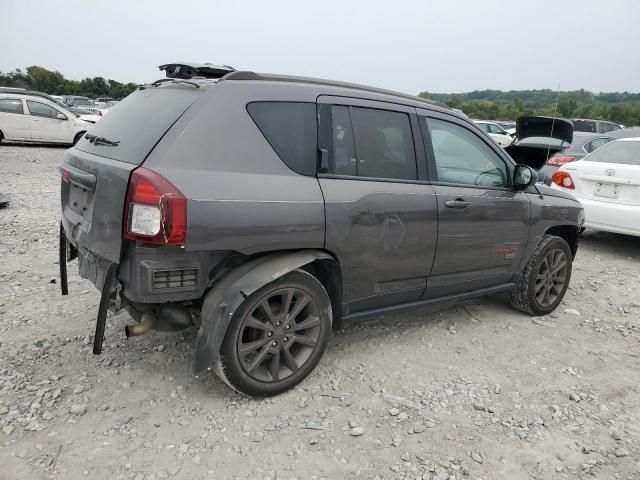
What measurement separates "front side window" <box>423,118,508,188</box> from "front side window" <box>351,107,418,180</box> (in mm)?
246

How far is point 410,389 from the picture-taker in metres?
3.04

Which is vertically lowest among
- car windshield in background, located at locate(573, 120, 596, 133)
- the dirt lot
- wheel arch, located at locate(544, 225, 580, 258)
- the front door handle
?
the dirt lot

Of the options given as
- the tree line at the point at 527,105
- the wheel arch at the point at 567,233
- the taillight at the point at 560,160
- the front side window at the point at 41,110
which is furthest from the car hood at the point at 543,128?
the tree line at the point at 527,105

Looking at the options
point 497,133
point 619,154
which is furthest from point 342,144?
point 497,133

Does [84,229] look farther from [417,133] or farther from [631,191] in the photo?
[631,191]

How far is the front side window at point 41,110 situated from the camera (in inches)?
548

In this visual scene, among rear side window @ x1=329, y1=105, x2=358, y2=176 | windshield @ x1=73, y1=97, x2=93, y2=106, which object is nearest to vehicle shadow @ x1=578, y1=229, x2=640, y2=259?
rear side window @ x1=329, y1=105, x2=358, y2=176

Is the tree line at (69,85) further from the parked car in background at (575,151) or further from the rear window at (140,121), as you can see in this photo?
the rear window at (140,121)

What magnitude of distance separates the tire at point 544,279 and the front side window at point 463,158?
81 cm

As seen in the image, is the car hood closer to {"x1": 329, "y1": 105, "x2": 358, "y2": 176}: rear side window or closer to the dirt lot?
the dirt lot

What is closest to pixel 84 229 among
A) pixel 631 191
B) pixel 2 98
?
pixel 631 191

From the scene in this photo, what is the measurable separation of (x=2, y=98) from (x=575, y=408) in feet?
51.3

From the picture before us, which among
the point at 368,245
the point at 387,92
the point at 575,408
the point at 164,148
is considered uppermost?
the point at 387,92

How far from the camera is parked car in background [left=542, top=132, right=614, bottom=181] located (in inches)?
327
